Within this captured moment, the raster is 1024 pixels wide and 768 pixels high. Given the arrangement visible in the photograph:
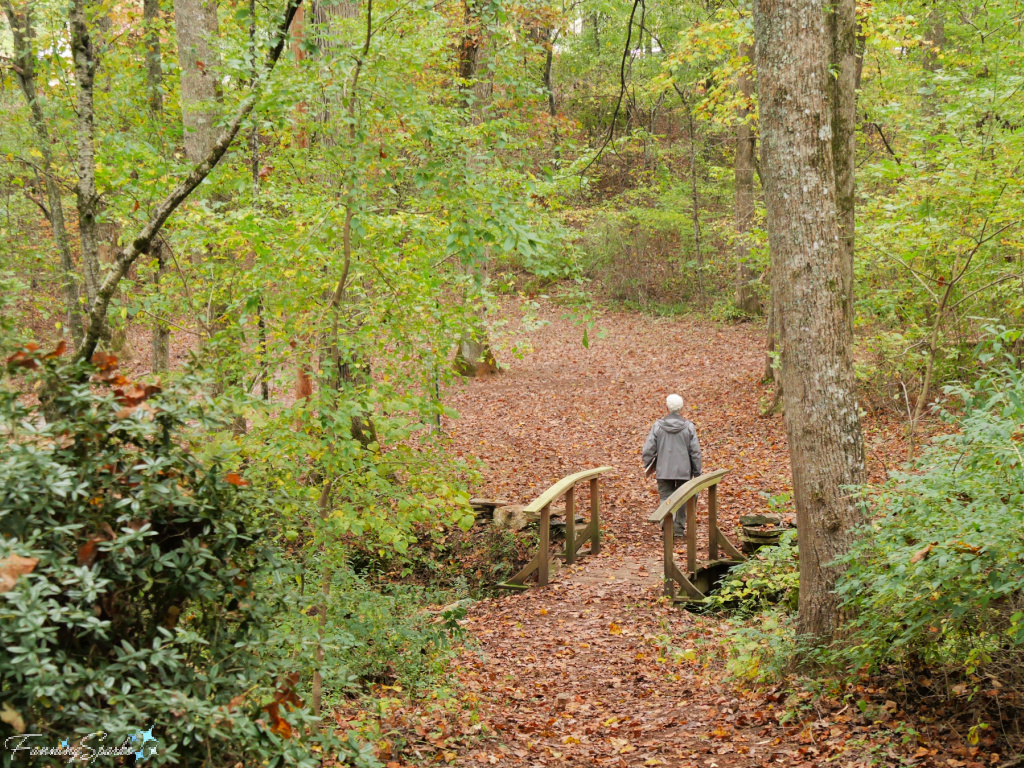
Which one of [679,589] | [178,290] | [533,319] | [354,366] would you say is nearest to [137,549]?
[354,366]

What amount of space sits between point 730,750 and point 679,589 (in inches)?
142

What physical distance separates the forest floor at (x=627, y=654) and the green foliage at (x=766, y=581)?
342 millimetres

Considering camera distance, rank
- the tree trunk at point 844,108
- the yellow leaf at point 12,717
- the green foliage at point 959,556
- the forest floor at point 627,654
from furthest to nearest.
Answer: the tree trunk at point 844,108 < the forest floor at point 627,654 < the green foliage at point 959,556 < the yellow leaf at point 12,717

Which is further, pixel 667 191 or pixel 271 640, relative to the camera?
pixel 667 191

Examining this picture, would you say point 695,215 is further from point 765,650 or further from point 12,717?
point 12,717

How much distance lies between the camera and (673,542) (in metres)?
8.80

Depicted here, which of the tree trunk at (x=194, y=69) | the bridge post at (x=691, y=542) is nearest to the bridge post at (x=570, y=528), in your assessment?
the bridge post at (x=691, y=542)

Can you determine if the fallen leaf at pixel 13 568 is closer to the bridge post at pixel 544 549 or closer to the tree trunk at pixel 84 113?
the tree trunk at pixel 84 113

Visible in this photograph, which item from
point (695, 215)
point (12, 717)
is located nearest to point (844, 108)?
point (12, 717)

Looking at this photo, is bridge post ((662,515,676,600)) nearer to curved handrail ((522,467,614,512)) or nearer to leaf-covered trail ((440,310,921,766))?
leaf-covered trail ((440,310,921,766))

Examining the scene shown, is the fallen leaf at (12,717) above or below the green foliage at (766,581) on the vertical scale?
above

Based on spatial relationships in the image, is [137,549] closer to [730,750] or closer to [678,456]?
[730,750]

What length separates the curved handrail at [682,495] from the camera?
8156mm

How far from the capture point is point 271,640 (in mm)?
2697
